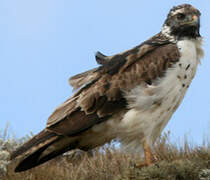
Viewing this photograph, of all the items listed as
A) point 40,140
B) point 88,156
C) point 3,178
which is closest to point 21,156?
point 40,140

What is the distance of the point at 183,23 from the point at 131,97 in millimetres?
1416

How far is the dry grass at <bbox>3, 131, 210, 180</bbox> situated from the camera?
301 inches

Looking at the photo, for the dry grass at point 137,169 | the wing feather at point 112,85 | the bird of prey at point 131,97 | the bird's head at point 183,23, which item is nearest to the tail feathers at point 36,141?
the bird of prey at point 131,97

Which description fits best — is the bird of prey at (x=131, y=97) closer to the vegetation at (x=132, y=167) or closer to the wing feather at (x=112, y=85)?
the wing feather at (x=112, y=85)

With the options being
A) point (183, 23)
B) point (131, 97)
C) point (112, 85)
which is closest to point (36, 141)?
point (112, 85)

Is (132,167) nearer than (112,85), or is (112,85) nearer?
(132,167)

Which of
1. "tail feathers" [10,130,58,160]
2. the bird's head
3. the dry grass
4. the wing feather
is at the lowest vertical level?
the dry grass

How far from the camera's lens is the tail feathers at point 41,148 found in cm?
830

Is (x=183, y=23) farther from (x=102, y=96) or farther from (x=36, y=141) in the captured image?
(x=36, y=141)

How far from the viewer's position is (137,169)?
25.6 ft

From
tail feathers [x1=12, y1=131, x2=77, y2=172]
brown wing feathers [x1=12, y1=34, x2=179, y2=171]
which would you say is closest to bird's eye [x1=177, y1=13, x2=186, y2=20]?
brown wing feathers [x1=12, y1=34, x2=179, y2=171]

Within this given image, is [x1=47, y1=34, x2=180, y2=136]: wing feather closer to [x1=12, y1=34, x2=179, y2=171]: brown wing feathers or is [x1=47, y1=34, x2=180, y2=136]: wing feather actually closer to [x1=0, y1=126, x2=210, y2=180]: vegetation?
[x1=12, y1=34, x2=179, y2=171]: brown wing feathers

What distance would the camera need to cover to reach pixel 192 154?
8797mm

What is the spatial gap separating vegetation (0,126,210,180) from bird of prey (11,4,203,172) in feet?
1.34
